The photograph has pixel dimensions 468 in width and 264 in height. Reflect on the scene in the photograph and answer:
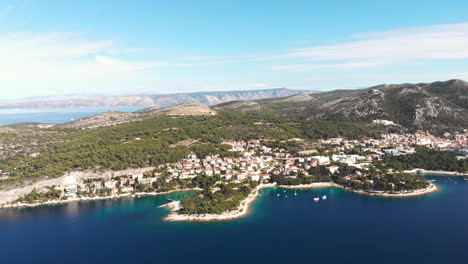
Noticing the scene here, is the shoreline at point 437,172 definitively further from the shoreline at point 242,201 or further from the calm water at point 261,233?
the calm water at point 261,233

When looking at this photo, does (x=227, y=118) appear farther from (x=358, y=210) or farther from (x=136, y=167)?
(x=358, y=210)

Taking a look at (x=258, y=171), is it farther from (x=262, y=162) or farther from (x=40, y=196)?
(x=40, y=196)

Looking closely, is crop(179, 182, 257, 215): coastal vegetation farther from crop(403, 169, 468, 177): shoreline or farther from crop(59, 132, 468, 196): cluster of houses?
crop(403, 169, 468, 177): shoreline

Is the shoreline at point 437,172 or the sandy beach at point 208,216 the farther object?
the shoreline at point 437,172

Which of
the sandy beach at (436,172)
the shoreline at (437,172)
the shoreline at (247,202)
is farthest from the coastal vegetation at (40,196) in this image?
the sandy beach at (436,172)

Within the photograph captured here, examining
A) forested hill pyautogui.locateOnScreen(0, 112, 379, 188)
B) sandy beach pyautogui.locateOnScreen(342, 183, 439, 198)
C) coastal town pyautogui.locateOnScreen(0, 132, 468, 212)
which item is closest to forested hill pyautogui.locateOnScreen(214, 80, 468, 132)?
forested hill pyautogui.locateOnScreen(0, 112, 379, 188)

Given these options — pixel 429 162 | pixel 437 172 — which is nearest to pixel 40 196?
pixel 437 172
